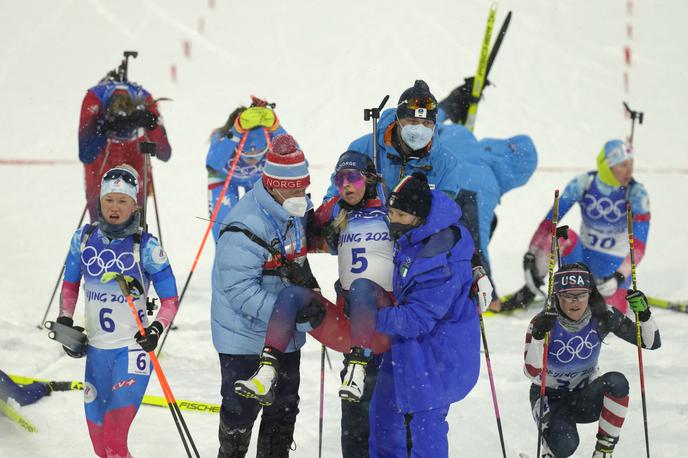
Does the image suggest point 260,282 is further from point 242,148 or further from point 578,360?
point 242,148

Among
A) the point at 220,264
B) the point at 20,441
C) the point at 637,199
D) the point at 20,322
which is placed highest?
the point at 637,199

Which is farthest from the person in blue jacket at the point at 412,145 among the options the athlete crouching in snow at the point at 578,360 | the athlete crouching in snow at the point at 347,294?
the athlete crouching in snow at the point at 578,360

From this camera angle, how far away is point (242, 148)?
784 cm

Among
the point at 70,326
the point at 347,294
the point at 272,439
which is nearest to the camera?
the point at 347,294

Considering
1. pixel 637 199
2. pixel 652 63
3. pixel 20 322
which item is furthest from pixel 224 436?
pixel 652 63

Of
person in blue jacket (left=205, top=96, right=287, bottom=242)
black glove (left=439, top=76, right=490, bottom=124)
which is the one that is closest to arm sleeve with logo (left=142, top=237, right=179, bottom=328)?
person in blue jacket (left=205, top=96, right=287, bottom=242)

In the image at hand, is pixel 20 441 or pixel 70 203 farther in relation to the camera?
pixel 70 203

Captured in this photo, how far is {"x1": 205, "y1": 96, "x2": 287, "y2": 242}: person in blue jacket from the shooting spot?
7770mm

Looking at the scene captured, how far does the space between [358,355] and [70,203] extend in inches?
390

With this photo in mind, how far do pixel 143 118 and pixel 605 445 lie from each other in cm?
446

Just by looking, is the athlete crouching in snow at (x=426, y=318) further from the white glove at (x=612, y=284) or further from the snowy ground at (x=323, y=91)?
the white glove at (x=612, y=284)

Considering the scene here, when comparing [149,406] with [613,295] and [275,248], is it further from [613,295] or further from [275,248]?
[613,295]

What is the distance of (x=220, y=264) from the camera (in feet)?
13.9

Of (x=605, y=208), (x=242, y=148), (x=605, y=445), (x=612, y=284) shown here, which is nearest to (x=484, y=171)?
(x=605, y=208)
